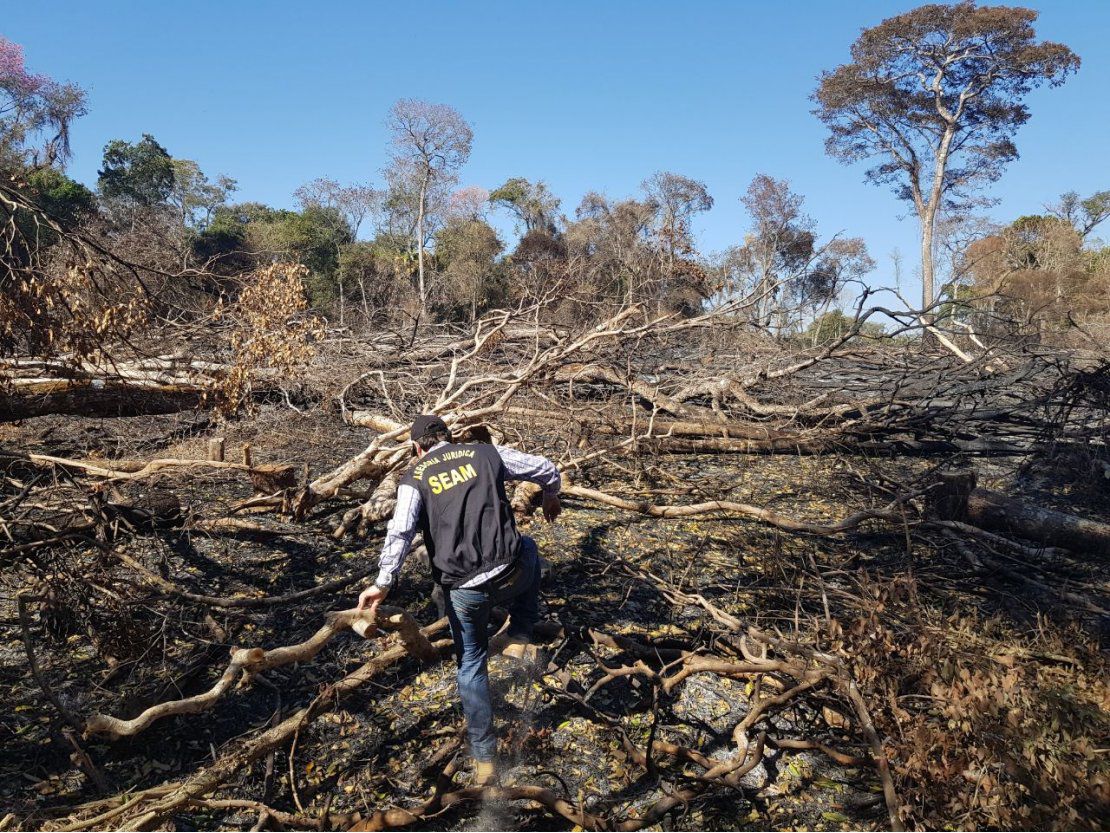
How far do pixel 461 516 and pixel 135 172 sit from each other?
30801mm

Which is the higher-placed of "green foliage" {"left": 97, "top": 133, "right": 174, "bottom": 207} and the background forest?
"green foliage" {"left": 97, "top": 133, "right": 174, "bottom": 207}

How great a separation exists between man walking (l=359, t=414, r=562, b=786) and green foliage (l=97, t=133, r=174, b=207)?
2934cm

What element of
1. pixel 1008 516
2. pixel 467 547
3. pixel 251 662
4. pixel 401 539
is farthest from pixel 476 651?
pixel 1008 516

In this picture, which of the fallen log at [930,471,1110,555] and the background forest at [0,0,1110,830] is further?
the fallen log at [930,471,1110,555]

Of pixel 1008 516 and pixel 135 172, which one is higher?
pixel 135 172

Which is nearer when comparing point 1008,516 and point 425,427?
point 425,427

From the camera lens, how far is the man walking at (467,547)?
2846mm

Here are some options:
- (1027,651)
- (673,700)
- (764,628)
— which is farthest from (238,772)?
(1027,651)

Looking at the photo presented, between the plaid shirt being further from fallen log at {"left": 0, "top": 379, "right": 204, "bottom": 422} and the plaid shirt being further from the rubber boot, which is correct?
fallen log at {"left": 0, "top": 379, "right": 204, "bottom": 422}

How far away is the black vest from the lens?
Answer: 290 centimetres

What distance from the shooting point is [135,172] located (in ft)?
89.6

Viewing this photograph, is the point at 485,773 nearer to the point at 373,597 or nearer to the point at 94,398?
the point at 373,597

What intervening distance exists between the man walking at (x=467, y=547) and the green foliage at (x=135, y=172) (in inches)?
1155

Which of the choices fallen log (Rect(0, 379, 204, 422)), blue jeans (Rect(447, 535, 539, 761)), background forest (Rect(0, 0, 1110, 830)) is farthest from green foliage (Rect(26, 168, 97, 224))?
blue jeans (Rect(447, 535, 539, 761))
